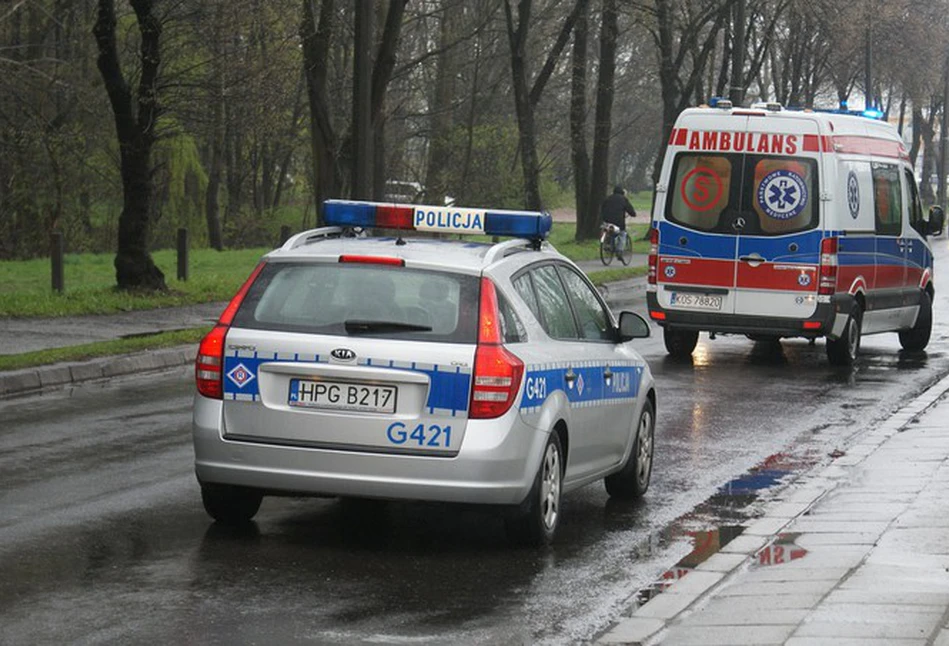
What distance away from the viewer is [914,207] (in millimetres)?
22359

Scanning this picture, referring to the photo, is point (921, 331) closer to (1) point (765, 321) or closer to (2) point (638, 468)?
(1) point (765, 321)

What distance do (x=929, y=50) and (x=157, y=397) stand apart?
5932cm

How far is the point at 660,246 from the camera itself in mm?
19781

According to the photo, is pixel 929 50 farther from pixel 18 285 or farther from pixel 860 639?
pixel 860 639

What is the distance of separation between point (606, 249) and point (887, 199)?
21382 millimetres

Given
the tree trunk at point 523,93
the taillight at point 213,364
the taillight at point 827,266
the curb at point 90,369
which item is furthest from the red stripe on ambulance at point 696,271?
the tree trunk at point 523,93

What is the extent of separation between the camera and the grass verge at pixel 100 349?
16.8 m

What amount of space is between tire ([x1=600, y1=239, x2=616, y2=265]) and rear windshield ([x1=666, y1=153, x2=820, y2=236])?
22.4 meters

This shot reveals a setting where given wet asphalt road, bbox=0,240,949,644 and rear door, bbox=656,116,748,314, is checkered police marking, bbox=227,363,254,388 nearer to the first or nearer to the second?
wet asphalt road, bbox=0,240,949,644

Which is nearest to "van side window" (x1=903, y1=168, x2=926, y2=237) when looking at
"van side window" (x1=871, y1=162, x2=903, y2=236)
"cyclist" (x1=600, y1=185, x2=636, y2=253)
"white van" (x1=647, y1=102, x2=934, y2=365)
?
"van side window" (x1=871, y1=162, x2=903, y2=236)

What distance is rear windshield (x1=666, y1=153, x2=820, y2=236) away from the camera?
1906 centimetres

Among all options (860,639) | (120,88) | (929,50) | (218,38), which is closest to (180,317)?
(120,88)

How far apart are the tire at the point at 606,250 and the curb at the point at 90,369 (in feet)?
76.8

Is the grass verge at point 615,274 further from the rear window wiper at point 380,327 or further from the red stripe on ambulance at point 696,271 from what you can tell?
the rear window wiper at point 380,327
